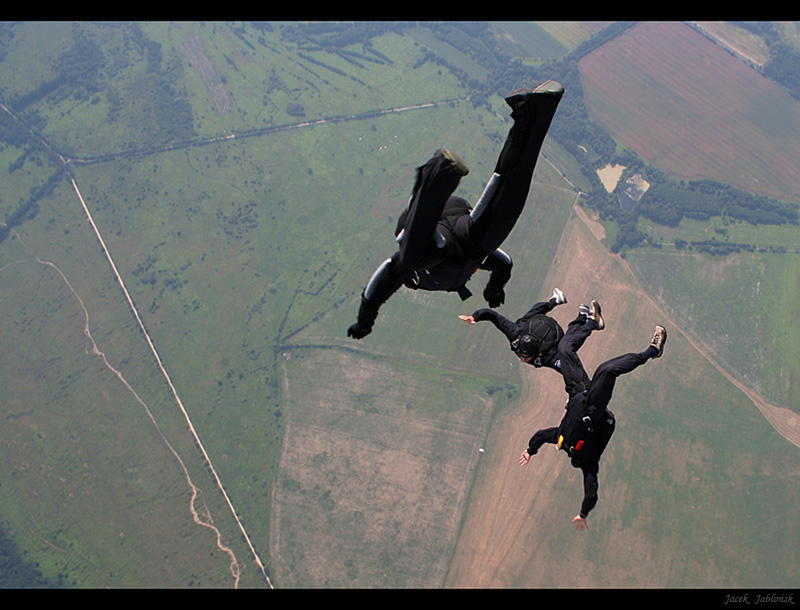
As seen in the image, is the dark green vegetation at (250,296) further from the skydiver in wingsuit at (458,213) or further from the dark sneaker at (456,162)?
the dark sneaker at (456,162)

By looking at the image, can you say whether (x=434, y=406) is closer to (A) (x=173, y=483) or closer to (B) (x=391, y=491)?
(B) (x=391, y=491)

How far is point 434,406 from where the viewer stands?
54.2 meters

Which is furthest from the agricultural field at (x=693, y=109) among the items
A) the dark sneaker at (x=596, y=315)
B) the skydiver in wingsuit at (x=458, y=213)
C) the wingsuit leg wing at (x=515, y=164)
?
the wingsuit leg wing at (x=515, y=164)

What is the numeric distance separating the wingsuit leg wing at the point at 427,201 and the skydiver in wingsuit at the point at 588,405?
493 centimetres

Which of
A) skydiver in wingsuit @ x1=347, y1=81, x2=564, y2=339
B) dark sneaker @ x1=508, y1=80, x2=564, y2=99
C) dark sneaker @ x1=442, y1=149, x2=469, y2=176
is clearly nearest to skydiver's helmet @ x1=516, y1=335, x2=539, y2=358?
skydiver in wingsuit @ x1=347, y1=81, x2=564, y2=339

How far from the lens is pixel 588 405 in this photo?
36.9 ft

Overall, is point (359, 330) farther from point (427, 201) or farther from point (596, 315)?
point (596, 315)

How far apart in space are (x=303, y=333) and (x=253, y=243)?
13756 millimetres

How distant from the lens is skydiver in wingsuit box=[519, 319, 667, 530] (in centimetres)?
1087

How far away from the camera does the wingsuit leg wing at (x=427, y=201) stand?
19.8 feet

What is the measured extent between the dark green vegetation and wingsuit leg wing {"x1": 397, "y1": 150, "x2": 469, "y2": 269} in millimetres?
46688

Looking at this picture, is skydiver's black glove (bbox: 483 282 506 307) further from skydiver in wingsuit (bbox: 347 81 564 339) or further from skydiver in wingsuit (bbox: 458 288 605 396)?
skydiver in wingsuit (bbox: 347 81 564 339)

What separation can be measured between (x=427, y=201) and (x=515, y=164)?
1248 millimetres

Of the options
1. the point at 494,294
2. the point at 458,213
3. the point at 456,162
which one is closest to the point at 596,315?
the point at 494,294
